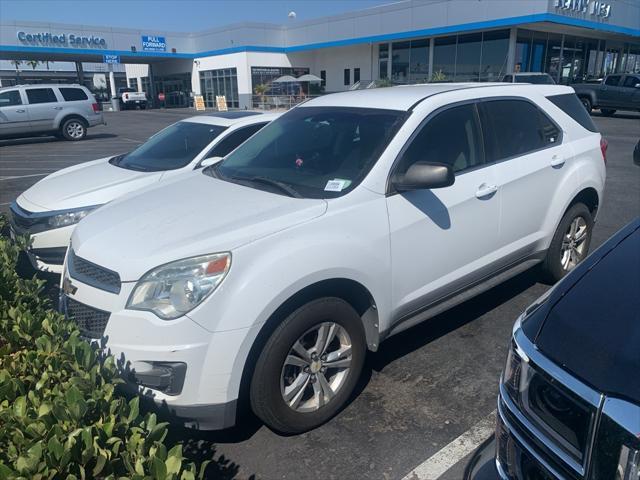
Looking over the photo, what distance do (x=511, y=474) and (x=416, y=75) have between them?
114ft

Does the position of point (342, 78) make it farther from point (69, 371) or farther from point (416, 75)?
point (69, 371)

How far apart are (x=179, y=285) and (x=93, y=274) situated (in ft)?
2.16

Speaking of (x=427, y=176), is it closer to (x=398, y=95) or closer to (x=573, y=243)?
(x=398, y=95)

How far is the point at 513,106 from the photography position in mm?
4246

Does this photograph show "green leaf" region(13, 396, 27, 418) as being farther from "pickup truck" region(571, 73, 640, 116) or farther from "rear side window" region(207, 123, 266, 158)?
"pickup truck" region(571, 73, 640, 116)

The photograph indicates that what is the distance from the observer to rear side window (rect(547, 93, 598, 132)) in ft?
15.6

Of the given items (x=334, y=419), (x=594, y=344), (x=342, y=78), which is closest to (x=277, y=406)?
(x=334, y=419)

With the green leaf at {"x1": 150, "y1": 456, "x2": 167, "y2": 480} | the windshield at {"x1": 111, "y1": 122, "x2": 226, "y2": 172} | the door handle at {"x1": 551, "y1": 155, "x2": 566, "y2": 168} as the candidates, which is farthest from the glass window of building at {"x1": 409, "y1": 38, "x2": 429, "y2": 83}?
the green leaf at {"x1": 150, "y1": 456, "x2": 167, "y2": 480}

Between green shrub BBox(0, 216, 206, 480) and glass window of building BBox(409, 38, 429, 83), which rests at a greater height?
glass window of building BBox(409, 38, 429, 83)

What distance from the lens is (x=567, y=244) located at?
15.7ft

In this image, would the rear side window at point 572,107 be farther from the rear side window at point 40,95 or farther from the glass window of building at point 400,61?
the glass window of building at point 400,61

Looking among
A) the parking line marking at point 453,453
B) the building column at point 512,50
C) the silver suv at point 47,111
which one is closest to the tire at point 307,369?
the parking line marking at point 453,453

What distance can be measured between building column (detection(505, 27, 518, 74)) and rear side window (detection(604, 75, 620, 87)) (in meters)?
6.39

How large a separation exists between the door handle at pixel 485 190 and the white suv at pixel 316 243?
2 centimetres
